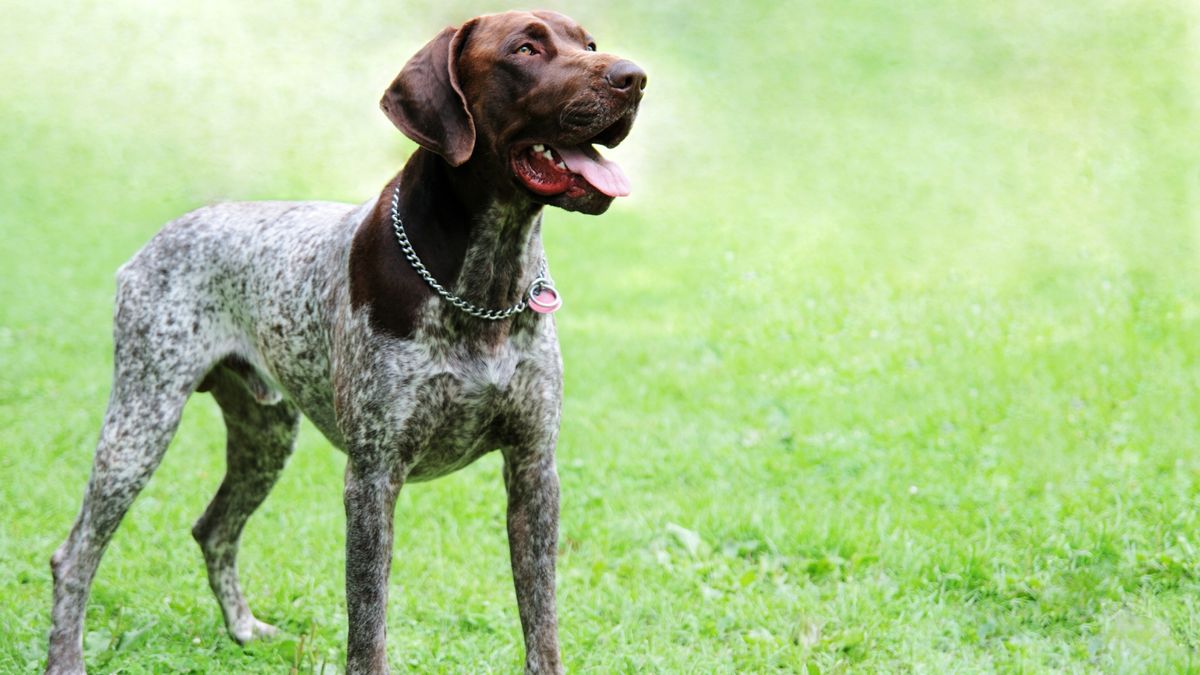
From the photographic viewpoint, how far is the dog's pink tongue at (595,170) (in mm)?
3436

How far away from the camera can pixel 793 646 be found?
4598 mm

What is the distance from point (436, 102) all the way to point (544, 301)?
2.24 ft

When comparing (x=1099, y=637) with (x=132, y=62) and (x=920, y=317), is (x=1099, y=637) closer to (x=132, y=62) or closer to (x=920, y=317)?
(x=920, y=317)

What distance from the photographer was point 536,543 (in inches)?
156

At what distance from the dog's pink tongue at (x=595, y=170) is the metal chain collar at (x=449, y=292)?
1.65 ft

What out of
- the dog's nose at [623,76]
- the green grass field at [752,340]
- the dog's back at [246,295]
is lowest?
the green grass field at [752,340]

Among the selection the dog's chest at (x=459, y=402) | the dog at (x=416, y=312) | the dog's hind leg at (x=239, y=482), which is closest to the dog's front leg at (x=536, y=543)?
the dog at (x=416, y=312)

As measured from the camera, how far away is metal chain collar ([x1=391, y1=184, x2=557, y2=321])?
12.2 feet

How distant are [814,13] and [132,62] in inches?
388

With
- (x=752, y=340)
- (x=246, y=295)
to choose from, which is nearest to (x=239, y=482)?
(x=246, y=295)

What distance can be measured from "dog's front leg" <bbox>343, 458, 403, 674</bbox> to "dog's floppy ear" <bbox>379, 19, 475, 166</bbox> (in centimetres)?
98

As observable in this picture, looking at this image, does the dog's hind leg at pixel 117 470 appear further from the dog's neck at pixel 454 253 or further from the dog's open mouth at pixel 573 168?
the dog's open mouth at pixel 573 168

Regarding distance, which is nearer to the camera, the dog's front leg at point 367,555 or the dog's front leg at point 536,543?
the dog's front leg at point 367,555

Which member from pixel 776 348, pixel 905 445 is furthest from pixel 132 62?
pixel 905 445
